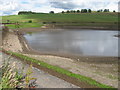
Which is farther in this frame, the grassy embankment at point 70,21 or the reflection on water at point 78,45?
the grassy embankment at point 70,21

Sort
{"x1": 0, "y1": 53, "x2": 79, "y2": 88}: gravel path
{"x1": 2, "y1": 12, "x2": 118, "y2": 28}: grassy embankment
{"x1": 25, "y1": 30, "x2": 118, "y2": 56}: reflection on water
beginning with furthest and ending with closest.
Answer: {"x1": 2, "y1": 12, "x2": 118, "y2": 28}: grassy embankment, {"x1": 25, "y1": 30, "x2": 118, "y2": 56}: reflection on water, {"x1": 0, "y1": 53, "x2": 79, "y2": 88}: gravel path

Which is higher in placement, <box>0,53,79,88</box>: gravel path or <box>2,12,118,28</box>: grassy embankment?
<box>2,12,118,28</box>: grassy embankment

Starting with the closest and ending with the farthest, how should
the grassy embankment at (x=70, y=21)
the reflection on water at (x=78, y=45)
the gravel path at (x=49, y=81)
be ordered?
the gravel path at (x=49, y=81) < the reflection on water at (x=78, y=45) < the grassy embankment at (x=70, y=21)

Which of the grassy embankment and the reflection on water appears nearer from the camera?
the reflection on water

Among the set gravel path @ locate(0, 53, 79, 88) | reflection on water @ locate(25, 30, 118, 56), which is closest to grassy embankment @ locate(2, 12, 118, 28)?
reflection on water @ locate(25, 30, 118, 56)

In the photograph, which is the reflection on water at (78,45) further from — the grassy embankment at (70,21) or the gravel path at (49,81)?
the grassy embankment at (70,21)

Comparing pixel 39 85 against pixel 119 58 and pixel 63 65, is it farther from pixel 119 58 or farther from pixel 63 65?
pixel 119 58

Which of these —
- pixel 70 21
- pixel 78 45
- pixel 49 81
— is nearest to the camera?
pixel 49 81

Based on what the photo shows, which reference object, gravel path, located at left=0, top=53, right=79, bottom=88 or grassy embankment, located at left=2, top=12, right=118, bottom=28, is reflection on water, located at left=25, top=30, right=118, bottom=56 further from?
grassy embankment, located at left=2, top=12, right=118, bottom=28

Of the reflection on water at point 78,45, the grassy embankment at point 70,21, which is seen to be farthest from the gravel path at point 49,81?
the grassy embankment at point 70,21

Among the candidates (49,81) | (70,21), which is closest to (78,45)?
(49,81)

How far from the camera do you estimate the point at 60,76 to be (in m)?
11.7

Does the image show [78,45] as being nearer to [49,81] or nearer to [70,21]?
[49,81]

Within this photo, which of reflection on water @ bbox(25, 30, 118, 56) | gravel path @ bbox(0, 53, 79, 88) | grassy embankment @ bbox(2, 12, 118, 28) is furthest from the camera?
grassy embankment @ bbox(2, 12, 118, 28)
